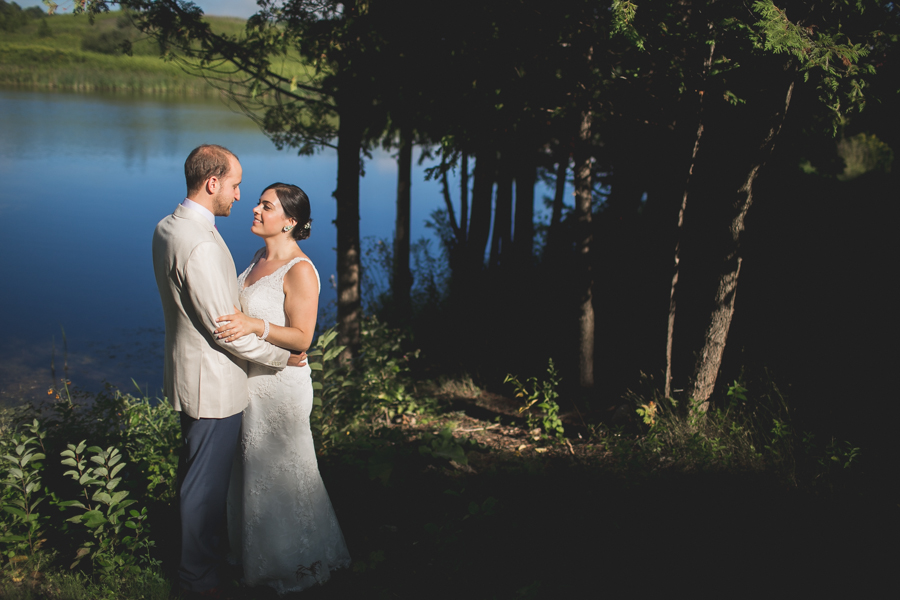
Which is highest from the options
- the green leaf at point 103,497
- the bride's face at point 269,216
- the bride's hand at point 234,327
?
the bride's face at point 269,216

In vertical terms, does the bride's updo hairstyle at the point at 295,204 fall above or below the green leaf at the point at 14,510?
above

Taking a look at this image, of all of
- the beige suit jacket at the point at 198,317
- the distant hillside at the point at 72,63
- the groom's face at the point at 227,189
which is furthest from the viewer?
the distant hillside at the point at 72,63

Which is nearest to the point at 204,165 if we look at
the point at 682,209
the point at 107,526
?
the point at 107,526

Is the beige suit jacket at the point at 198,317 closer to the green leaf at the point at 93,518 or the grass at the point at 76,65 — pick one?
the green leaf at the point at 93,518

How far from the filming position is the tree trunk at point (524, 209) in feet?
23.5

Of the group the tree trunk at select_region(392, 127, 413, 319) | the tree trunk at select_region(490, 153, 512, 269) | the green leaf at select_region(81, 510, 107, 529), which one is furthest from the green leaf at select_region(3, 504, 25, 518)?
the tree trunk at select_region(490, 153, 512, 269)

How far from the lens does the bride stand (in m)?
2.64

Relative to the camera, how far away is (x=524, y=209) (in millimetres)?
7438

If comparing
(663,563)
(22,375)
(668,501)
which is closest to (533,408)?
(668,501)

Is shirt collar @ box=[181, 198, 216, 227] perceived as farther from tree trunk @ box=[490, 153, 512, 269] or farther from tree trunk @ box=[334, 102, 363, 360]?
tree trunk @ box=[490, 153, 512, 269]

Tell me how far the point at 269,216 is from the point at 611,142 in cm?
540

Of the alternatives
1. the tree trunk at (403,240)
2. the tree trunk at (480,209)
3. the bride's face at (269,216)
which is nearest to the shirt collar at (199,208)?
the bride's face at (269,216)

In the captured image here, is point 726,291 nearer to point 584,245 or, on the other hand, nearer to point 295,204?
point 584,245

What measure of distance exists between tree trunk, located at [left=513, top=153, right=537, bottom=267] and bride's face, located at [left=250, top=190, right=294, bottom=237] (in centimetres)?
468
